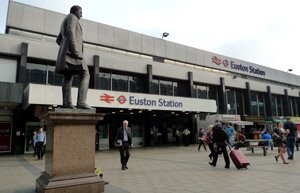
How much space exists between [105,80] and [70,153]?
65.0 feet

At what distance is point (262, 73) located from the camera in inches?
1753

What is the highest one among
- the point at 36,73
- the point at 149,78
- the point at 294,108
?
the point at 149,78

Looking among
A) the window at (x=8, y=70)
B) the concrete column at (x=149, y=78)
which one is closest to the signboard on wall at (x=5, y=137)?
the window at (x=8, y=70)

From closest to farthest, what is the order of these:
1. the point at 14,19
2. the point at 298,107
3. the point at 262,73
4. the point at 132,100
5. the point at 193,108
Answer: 1. the point at 132,100
2. the point at 14,19
3. the point at 193,108
4. the point at 262,73
5. the point at 298,107

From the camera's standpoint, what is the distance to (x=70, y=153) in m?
5.95

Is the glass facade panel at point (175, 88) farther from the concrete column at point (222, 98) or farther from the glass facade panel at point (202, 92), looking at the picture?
the concrete column at point (222, 98)

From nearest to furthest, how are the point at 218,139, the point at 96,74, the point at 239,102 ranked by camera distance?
the point at 218,139 < the point at 96,74 < the point at 239,102

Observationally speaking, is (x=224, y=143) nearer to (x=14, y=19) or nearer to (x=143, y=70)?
(x=143, y=70)

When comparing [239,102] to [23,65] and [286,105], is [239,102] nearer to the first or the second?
[286,105]

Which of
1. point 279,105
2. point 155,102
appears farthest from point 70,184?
point 279,105

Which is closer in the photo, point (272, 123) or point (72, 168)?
point (72, 168)

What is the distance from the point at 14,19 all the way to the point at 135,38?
38.9 ft

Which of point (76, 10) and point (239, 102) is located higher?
point (239, 102)

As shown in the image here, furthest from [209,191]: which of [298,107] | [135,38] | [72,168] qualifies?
[298,107]
